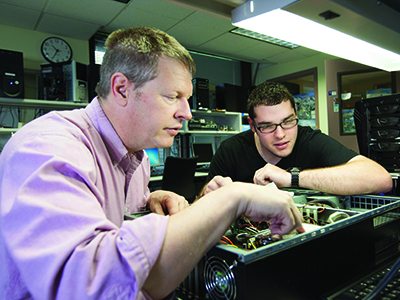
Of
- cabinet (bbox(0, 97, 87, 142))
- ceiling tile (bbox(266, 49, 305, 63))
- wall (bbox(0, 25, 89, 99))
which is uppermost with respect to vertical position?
ceiling tile (bbox(266, 49, 305, 63))

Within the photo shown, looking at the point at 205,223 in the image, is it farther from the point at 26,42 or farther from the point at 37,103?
the point at 26,42

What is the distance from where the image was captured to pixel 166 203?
33.5 inches

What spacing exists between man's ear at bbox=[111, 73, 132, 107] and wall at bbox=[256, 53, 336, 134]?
3974 millimetres

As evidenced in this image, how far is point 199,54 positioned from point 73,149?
4.52 m

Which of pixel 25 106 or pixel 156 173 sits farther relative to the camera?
pixel 156 173

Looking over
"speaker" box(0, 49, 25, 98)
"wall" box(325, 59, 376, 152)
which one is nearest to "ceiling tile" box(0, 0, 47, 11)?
"speaker" box(0, 49, 25, 98)

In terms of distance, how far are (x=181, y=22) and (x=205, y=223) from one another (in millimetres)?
3462

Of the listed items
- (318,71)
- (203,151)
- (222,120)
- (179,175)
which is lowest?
(179,175)

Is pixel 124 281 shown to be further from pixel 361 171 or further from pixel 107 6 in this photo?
pixel 107 6

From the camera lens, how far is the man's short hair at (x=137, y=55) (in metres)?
0.68

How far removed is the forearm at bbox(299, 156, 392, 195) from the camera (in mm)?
1027

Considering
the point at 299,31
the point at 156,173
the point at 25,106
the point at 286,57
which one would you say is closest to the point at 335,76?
the point at 286,57

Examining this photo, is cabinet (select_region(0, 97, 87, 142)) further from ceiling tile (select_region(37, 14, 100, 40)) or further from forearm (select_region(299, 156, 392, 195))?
forearm (select_region(299, 156, 392, 195))

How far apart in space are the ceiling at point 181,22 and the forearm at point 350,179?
1.52 feet
